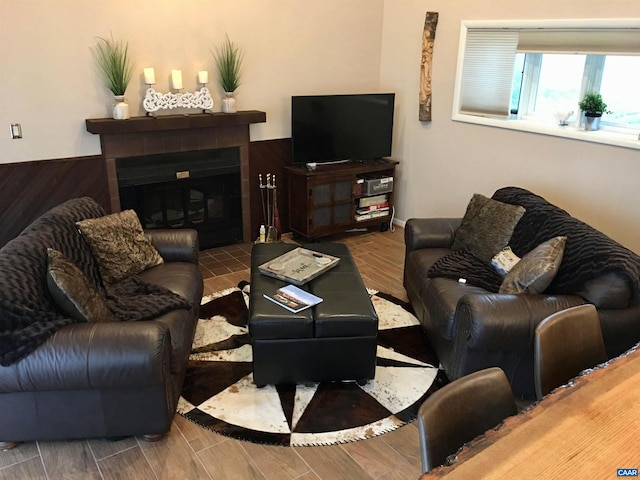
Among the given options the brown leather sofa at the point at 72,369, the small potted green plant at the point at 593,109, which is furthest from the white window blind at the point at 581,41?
the brown leather sofa at the point at 72,369

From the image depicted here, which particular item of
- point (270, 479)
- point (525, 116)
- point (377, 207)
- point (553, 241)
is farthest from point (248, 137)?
point (270, 479)

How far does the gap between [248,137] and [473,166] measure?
2121 millimetres

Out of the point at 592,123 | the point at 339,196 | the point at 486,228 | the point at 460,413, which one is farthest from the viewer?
the point at 339,196

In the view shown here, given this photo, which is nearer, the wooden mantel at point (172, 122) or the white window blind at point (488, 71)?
the wooden mantel at point (172, 122)

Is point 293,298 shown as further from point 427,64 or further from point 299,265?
point 427,64

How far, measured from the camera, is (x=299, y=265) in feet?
11.2

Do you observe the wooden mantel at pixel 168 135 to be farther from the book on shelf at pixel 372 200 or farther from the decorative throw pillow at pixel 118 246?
the book on shelf at pixel 372 200

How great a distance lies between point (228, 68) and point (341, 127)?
3.91ft

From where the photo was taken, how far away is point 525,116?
4.68m

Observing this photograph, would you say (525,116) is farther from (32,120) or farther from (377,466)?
(32,120)

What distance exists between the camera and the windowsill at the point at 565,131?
3818 millimetres

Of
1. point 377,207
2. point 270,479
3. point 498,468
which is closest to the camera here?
point 498,468

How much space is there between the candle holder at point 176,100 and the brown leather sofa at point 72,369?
6.42 feet

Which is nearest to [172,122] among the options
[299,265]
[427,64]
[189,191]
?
[189,191]
